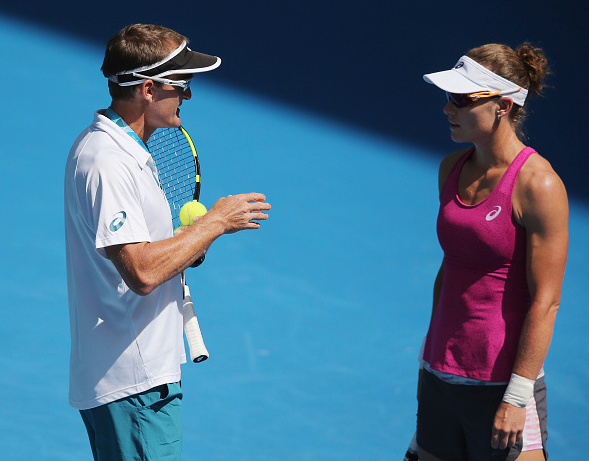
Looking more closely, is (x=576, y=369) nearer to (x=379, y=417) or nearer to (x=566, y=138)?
(x=379, y=417)

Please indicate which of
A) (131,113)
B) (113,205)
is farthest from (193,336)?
(131,113)

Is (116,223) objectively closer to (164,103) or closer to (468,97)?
(164,103)

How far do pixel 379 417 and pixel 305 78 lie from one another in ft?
11.0

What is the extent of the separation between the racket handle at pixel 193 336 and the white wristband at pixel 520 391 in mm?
878

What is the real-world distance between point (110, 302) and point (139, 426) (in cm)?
34

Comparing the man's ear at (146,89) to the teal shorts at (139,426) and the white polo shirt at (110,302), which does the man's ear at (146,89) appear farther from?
the teal shorts at (139,426)

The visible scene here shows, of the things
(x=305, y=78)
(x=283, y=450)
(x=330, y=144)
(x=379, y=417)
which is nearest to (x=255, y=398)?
(x=283, y=450)

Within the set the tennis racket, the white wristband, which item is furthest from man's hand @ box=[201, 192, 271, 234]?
the white wristband

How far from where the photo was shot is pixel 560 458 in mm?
3484

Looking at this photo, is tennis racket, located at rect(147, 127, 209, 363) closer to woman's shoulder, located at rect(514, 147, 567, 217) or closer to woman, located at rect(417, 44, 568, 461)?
woman, located at rect(417, 44, 568, 461)

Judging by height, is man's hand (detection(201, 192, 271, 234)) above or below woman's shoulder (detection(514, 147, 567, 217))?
below

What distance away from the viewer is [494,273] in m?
2.07

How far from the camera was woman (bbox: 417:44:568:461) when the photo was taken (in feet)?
6.46

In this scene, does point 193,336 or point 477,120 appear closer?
point 477,120
